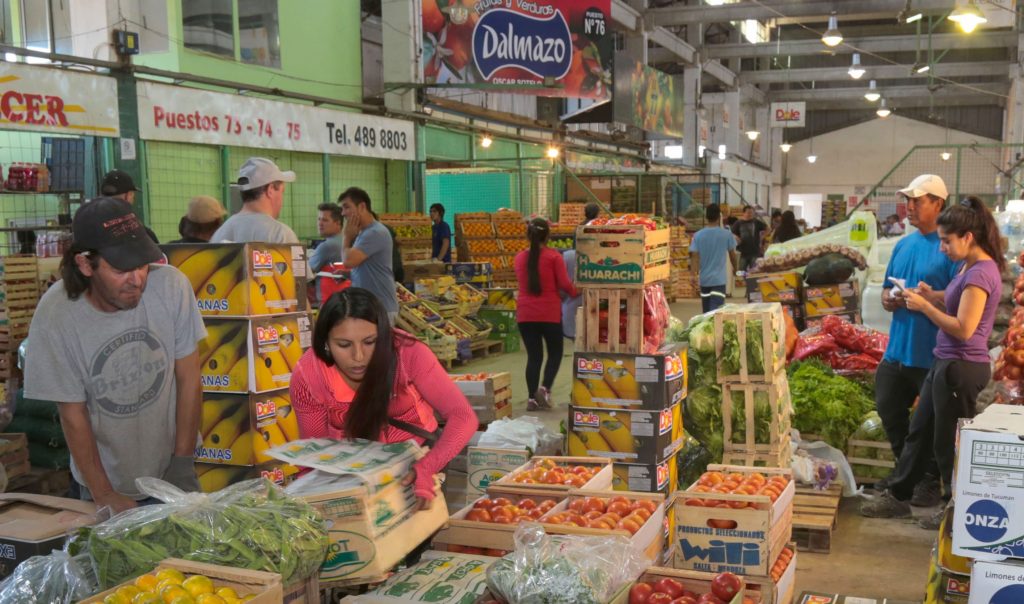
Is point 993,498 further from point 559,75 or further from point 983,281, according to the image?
point 559,75

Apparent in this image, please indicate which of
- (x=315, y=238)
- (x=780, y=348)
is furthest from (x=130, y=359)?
(x=315, y=238)

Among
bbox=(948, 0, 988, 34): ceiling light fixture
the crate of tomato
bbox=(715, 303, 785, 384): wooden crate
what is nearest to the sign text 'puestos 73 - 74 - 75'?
bbox=(715, 303, 785, 384): wooden crate

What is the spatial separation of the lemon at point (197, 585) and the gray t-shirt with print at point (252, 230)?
3233 mm

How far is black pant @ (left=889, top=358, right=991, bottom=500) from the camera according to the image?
4.84 m

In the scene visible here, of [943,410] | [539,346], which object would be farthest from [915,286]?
[539,346]

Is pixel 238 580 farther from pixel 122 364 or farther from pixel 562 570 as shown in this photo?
pixel 122 364

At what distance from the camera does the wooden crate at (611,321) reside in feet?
18.1

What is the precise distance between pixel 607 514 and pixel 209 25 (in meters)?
9.44

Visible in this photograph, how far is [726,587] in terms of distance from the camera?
254 cm

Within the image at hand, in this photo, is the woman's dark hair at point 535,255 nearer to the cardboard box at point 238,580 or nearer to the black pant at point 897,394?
the black pant at point 897,394

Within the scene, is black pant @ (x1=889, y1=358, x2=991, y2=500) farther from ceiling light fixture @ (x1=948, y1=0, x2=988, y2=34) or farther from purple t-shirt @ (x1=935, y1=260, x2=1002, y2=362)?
ceiling light fixture @ (x1=948, y1=0, x2=988, y2=34)

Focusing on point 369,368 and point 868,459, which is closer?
point 369,368

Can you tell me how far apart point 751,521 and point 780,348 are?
2.31 meters

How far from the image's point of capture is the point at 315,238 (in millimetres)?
11883
